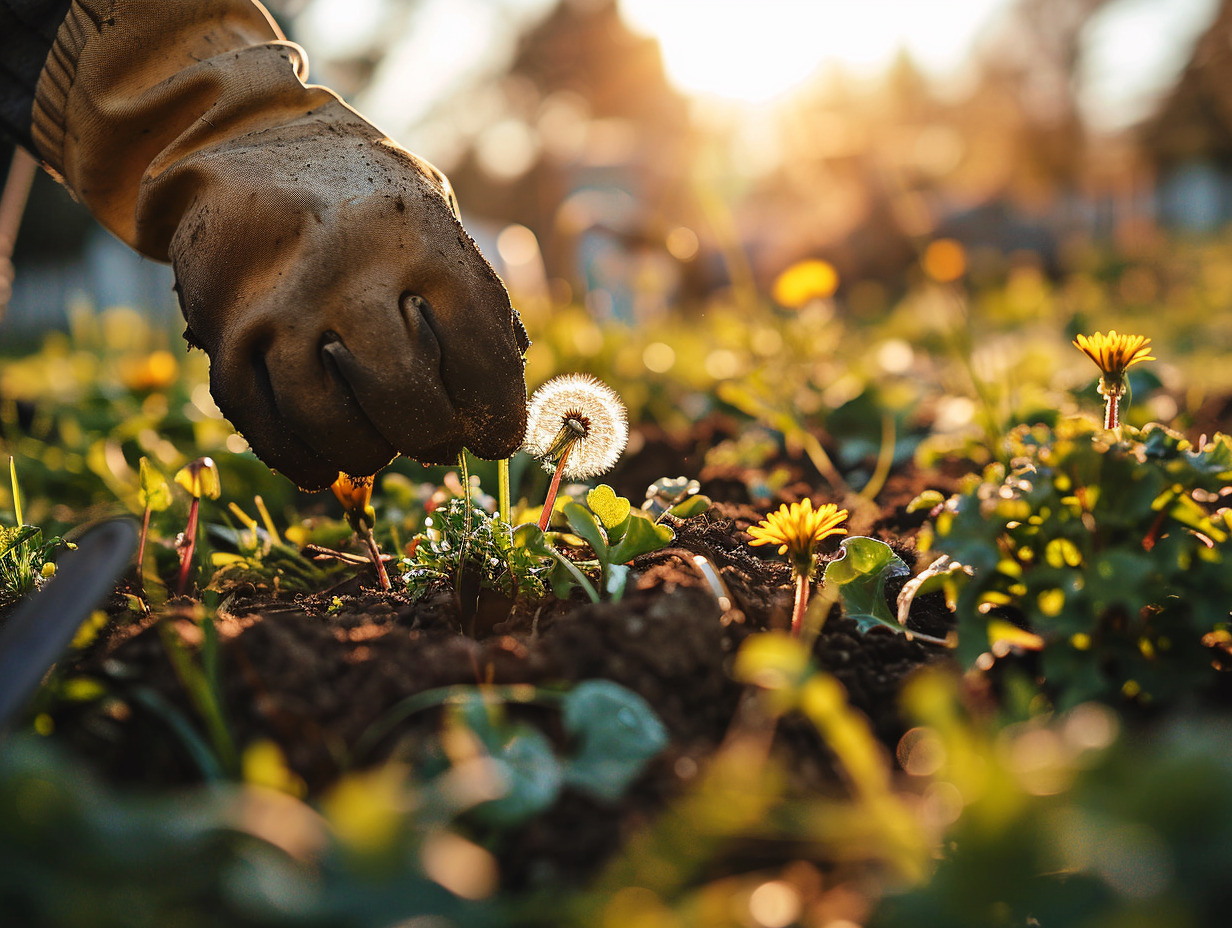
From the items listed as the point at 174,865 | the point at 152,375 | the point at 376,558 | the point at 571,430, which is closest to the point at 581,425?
the point at 571,430

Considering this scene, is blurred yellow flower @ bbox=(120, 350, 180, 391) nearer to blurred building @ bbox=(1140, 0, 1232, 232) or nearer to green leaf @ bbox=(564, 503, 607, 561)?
green leaf @ bbox=(564, 503, 607, 561)

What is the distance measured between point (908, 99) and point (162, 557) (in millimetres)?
45596

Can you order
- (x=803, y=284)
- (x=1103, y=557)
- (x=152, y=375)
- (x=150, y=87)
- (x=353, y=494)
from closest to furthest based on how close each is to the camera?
(x=1103, y=557), (x=353, y=494), (x=150, y=87), (x=152, y=375), (x=803, y=284)

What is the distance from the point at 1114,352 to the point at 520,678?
3.52 feet

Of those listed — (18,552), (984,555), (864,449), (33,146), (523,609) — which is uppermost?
(864,449)

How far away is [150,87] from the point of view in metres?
1.65

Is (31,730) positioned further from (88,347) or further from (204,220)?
(88,347)

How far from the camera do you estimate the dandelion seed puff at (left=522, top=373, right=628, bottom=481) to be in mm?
1503

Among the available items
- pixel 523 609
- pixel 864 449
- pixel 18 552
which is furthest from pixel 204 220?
pixel 864 449

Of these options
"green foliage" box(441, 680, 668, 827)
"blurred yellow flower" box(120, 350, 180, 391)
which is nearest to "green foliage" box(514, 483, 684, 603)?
"green foliage" box(441, 680, 668, 827)

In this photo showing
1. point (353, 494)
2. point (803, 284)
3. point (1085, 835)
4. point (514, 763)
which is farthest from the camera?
point (803, 284)

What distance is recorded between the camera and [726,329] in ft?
12.7

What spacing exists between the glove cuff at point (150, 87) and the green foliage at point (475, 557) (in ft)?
2.93

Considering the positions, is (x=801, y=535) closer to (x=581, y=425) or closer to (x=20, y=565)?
(x=581, y=425)
